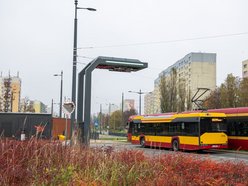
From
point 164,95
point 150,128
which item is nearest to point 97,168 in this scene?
point 150,128

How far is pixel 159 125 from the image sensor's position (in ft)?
99.0

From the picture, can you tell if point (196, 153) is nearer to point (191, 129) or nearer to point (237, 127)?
point (191, 129)

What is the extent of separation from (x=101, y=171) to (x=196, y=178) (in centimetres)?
184

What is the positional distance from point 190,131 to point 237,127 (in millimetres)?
3343

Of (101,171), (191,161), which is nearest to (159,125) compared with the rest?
(191,161)

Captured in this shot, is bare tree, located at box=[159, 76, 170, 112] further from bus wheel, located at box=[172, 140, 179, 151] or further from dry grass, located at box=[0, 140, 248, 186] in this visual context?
dry grass, located at box=[0, 140, 248, 186]

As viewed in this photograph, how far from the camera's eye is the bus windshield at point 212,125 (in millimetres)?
25317

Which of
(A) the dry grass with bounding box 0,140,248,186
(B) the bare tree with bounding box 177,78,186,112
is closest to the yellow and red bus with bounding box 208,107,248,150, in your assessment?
(A) the dry grass with bounding box 0,140,248,186

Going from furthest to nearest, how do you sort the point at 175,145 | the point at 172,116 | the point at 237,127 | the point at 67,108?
the point at 172,116, the point at 175,145, the point at 237,127, the point at 67,108

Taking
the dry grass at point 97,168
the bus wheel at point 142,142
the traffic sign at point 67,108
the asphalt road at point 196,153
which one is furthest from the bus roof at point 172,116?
the dry grass at point 97,168

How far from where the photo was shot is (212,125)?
2559 cm

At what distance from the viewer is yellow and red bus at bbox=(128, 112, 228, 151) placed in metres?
25.3

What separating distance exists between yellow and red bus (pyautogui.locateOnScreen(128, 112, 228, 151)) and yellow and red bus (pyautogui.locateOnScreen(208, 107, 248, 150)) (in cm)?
80

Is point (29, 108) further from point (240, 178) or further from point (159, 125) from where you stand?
point (240, 178)
